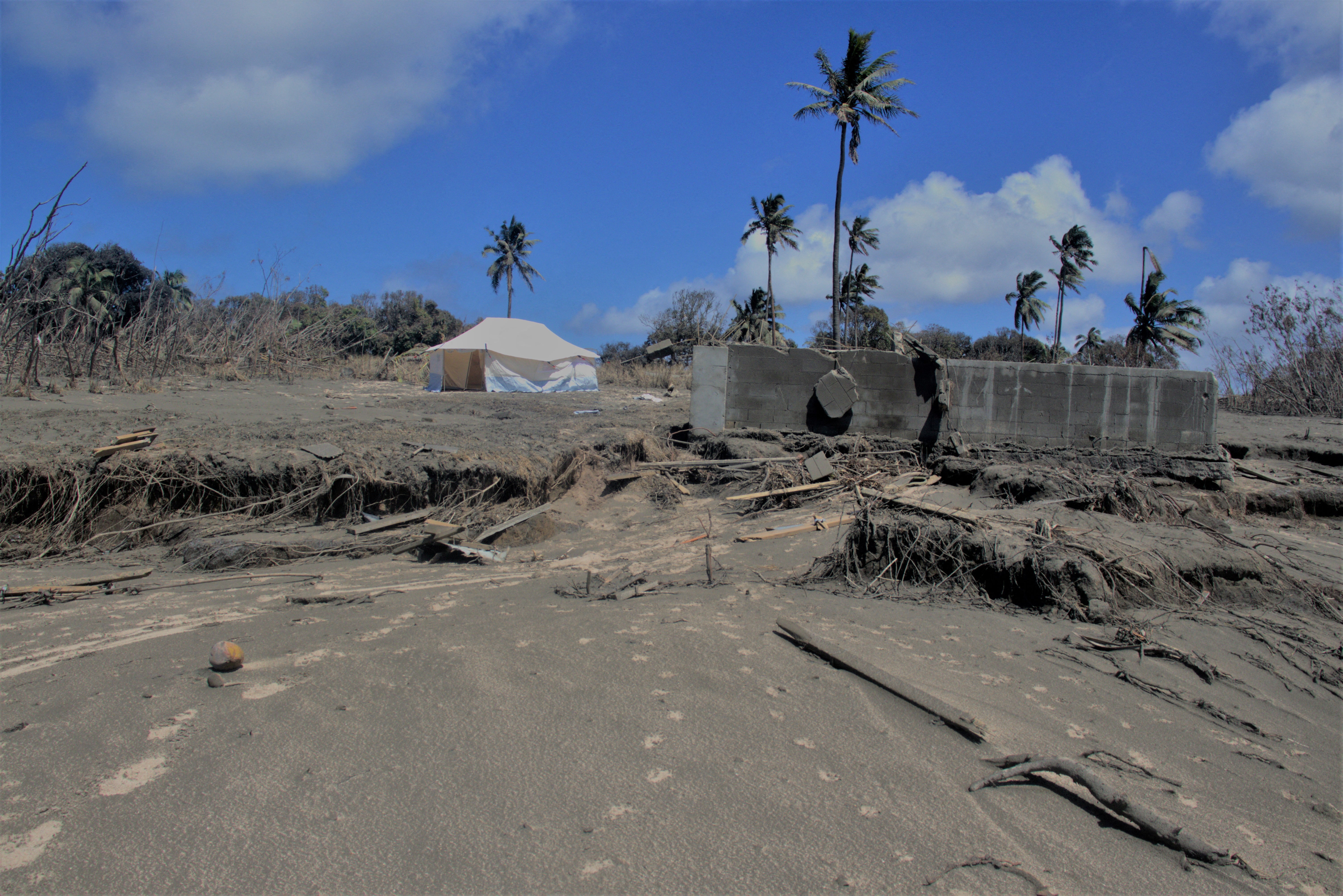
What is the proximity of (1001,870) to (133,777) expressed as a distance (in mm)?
2990

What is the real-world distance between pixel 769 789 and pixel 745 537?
15.2ft

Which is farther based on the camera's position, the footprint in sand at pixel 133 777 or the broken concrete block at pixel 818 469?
the broken concrete block at pixel 818 469

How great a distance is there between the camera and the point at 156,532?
6.81 metres

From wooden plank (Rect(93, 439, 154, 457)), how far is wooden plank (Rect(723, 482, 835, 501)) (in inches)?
269

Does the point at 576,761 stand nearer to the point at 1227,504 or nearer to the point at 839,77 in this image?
the point at 1227,504

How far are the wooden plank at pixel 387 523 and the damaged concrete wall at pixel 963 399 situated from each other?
186 inches

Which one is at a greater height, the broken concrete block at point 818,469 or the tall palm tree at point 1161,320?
the tall palm tree at point 1161,320

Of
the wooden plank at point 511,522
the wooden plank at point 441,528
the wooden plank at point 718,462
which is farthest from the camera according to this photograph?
the wooden plank at point 718,462

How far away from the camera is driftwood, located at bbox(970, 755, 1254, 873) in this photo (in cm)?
222

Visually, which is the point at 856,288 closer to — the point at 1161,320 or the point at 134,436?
the point at 1161,320

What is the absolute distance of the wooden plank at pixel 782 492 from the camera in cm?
838

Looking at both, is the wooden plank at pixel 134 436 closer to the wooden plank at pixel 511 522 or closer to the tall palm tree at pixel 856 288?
the wooden plank at pixel 511 522

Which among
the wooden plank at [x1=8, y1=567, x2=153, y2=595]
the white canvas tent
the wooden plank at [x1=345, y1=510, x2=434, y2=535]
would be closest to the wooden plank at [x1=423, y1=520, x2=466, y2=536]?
the wooden plank at [x1=345, y1=510, x2=434, y2=535]

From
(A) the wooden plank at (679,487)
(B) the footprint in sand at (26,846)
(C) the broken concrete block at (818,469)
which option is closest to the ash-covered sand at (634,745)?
(B) the footprint in sand at (26,846)
